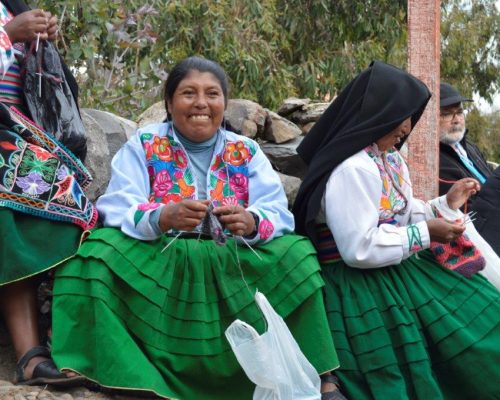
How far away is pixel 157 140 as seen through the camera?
441 centimetres

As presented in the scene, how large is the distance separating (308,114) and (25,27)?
3216mm

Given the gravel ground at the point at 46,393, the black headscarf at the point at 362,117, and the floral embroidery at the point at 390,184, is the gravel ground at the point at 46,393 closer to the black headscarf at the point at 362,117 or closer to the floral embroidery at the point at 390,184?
the black headscarf at the point at 362,117

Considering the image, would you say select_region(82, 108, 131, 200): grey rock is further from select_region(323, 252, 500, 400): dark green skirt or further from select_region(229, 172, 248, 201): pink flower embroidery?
select_region(323, 252, 500, 400): dark green skirt

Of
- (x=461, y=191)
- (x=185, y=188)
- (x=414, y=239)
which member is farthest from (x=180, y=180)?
(x=461, y=191)

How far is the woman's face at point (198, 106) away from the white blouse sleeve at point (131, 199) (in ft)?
0.82

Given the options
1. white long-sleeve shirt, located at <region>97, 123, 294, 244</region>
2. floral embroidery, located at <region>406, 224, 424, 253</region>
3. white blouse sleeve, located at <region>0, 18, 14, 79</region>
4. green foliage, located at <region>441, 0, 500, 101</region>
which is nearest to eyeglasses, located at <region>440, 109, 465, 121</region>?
A: white long-sleeve shirt, located at <region>97, 123, 294, 244</region>

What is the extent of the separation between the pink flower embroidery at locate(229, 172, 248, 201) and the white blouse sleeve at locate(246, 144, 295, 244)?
0.10ft

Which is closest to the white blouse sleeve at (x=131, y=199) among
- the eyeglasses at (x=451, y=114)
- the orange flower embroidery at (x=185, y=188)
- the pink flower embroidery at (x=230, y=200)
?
the orange flower embroidery at (x=185, y=188)

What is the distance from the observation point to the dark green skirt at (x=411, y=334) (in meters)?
4.12

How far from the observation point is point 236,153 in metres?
4.52

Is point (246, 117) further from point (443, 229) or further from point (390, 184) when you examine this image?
point (443, 229)

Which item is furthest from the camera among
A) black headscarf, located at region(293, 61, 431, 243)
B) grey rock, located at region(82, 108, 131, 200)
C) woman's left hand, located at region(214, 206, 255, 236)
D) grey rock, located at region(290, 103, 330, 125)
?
grey rock, located at region(290, 103, 330, 125)

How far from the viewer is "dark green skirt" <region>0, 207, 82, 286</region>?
3844 millimetres

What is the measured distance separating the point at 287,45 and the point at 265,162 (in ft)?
22.8
